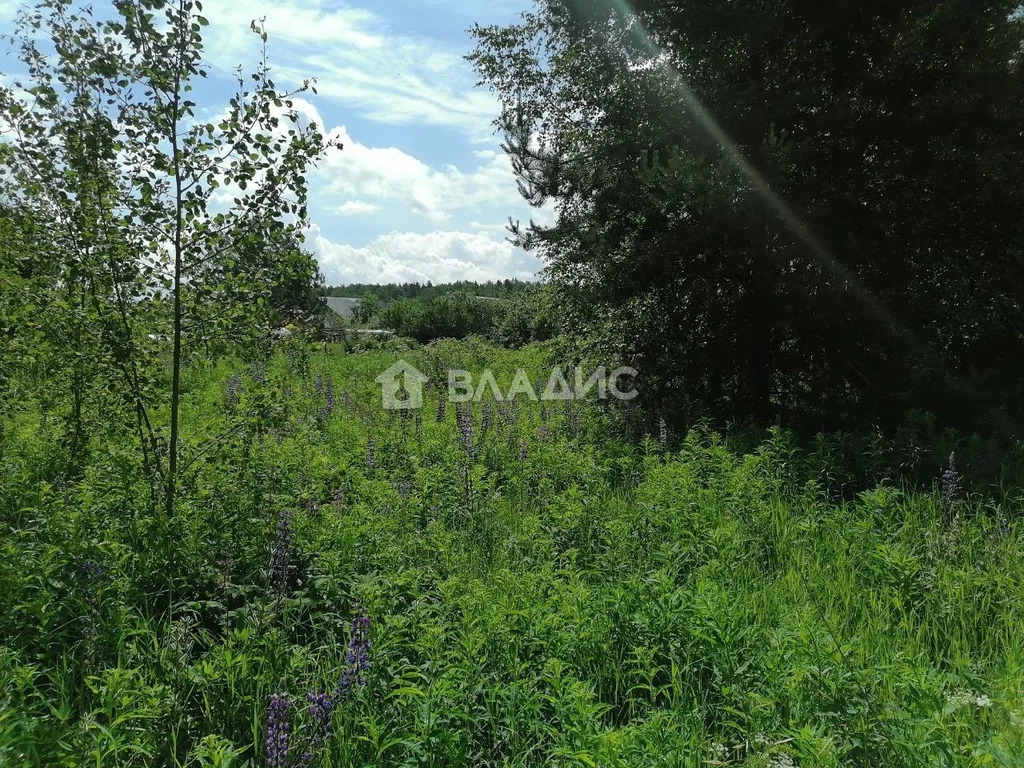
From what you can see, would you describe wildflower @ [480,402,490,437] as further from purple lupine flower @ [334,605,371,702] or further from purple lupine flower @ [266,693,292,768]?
purple lupine flower @ [266,693,292,768]

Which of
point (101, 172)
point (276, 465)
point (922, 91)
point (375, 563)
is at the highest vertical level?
point (922, 91)

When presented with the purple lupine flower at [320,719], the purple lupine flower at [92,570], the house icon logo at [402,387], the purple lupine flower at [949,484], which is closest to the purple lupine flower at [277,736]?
the purple lupine flower at [320,719]

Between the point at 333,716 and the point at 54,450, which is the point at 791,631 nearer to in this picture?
the point at 333,716

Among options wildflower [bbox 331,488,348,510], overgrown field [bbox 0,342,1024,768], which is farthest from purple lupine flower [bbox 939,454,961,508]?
wildflower [bbox 331,488,348,510]

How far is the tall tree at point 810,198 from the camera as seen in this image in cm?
750

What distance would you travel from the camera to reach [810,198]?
7.65m

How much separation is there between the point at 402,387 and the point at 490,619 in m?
9.30

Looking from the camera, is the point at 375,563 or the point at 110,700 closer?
the point at 110,700

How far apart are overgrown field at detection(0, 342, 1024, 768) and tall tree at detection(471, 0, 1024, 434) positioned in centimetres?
313

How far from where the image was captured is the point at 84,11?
13.3 feet

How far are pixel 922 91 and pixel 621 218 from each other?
4.04 meters

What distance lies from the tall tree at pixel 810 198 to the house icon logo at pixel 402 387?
3.44 meters

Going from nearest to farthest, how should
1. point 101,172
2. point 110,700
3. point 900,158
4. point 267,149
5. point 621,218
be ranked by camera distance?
point 110,700 < point 101,172 < point 267,149 < point 900,158 < point 621,218

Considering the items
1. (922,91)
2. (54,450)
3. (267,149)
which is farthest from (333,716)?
(922,91)
